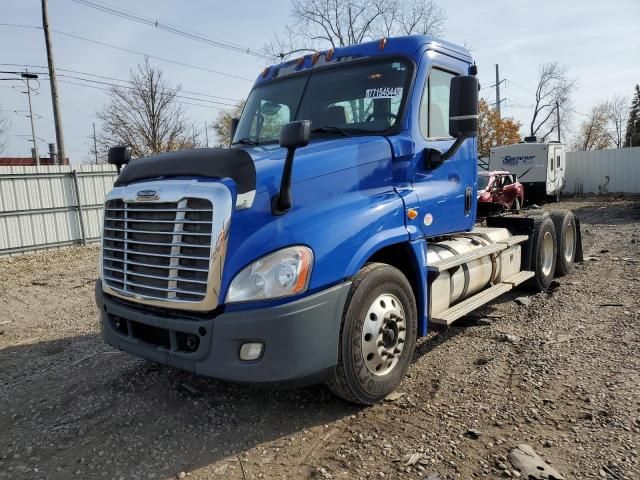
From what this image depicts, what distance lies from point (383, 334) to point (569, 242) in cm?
566

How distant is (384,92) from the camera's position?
4109 millimetres

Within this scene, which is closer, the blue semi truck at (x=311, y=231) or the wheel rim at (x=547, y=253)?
the blue semi truck at (x=311, y=231)

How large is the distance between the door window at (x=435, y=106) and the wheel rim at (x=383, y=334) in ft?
5.21

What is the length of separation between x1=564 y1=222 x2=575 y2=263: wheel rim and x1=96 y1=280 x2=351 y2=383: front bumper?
18.6 feet

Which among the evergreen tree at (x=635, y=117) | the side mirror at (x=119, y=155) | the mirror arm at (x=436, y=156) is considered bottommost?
the mirror arm at (x=436, y=156)

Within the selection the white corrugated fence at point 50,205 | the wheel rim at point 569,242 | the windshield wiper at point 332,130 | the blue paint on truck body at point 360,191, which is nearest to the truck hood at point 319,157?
the blue paint on truck body at point 360,191

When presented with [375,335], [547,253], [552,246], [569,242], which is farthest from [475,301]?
[569,242]

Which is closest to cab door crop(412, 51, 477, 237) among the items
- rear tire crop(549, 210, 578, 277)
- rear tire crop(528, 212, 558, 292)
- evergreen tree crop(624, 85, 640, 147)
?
rear tire crop(528, 212, 558, 292)

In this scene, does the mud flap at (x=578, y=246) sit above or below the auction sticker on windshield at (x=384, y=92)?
below

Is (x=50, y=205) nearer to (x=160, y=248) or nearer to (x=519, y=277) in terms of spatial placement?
(x=160, y=248)

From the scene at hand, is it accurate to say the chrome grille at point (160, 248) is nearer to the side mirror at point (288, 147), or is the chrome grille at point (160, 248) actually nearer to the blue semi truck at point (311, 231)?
the blue semi truck at point (311, 231)

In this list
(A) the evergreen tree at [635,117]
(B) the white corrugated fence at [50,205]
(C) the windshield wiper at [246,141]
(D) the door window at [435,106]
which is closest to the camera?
(D) the door window at [435,106]

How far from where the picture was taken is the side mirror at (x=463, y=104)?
3736 millimetres

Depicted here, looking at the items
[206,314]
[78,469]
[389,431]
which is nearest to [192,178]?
[206,314]
